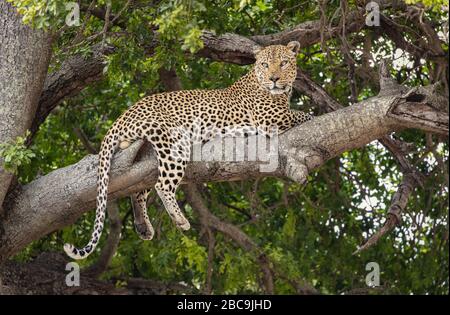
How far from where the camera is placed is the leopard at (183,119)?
370 inches

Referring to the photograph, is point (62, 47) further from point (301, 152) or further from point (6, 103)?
point (301, 152)

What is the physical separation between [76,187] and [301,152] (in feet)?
7.19

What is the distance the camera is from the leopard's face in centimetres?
1033

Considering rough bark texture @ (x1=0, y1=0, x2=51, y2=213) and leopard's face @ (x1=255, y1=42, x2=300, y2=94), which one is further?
leopard's face @ (x1=255, y1=42, x2=300, y2=94)

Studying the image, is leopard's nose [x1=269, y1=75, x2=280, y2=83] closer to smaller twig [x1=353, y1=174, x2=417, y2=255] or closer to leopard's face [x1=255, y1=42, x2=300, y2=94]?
leopard's face [x1=255, y1=42, x2=300, y2=94]

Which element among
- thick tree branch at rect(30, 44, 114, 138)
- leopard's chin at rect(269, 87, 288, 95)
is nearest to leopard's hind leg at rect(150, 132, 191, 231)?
leopard's chin at rect(269, 87, 288, 95)

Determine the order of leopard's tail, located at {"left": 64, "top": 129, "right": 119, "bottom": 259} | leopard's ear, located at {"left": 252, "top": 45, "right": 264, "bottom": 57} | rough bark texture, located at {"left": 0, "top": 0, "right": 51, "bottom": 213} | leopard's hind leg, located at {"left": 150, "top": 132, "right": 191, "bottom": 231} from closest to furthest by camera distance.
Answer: leopard's hind leg, located at {"left": 150, "top": 132, "right": 191, "bottom": 231}, leopard's tail, located at {"left": 64, "top": 129, "right": 119, "bottom": 259}, rough bark texture, located at {"left": 0, "top": 0, "right": 51, "bottom": 213}, leopard's ear, located at {"left": 252, "top": 45, "right": 264, "bottom": 57}

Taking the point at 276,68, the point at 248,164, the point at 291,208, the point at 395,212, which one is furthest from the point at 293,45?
the point at 291,208

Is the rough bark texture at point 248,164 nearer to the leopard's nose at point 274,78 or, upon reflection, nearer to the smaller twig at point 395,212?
the smaller twig at point 395,212

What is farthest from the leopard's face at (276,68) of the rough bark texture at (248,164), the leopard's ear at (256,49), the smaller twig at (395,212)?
the smaller twig at (395,212)

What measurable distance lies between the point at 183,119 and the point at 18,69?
170cm

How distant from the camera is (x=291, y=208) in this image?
535 inches
